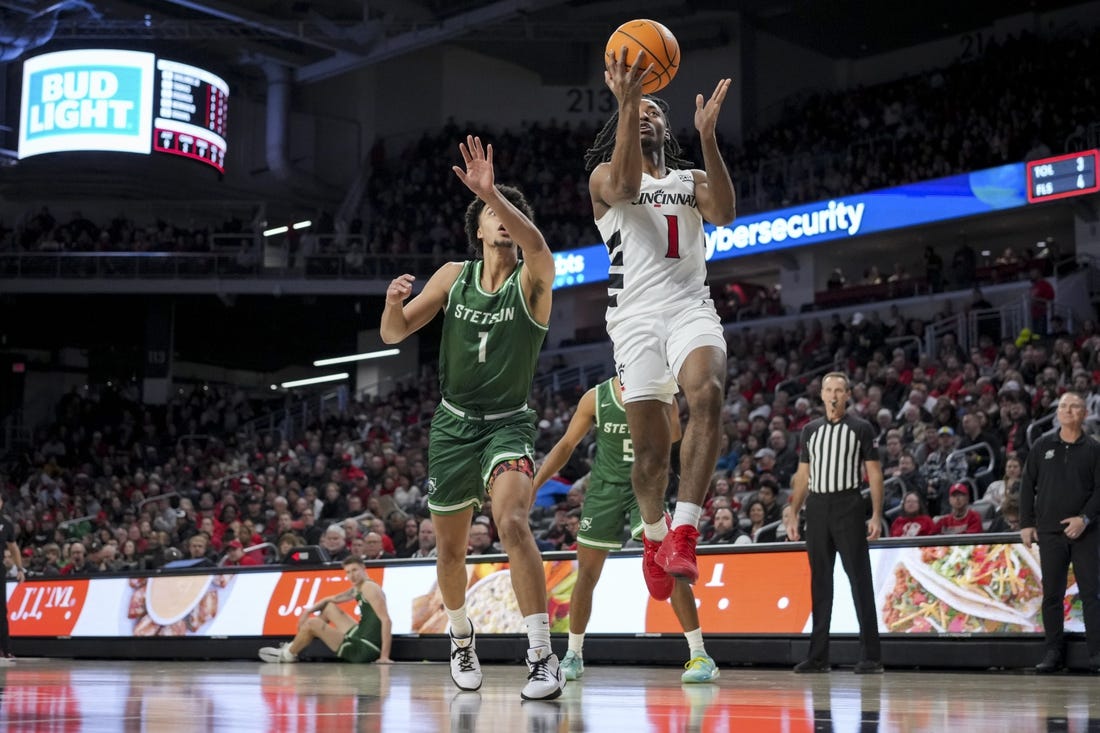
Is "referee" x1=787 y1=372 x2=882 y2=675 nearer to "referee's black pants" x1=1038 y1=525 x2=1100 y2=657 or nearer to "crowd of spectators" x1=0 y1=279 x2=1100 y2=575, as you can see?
"referee's black pants" x1=1038 y1=525 x2=1100 y2=657

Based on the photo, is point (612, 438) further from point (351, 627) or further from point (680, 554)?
point (351, 627)

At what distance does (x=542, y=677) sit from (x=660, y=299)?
165cm

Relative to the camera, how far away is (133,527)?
63.0 ft

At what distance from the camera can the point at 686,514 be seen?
5.11 meters

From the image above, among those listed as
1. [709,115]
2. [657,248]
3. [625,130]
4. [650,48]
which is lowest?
[657,248]

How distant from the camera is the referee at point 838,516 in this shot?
27.3 feet

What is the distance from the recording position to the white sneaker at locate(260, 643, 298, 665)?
38.5 ft

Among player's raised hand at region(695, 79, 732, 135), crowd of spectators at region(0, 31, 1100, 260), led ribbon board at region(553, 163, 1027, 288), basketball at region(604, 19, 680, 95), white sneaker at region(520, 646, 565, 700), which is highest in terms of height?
crowd of spectators at region(0, 31, 1100, 260)

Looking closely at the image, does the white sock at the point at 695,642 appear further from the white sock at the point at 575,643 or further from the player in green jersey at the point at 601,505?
the white sock at the point at 575,643

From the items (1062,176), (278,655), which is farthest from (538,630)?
(1062,176)

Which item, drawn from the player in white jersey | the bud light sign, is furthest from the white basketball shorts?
the bud light sign

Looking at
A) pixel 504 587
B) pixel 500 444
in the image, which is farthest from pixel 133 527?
pixel 500 444

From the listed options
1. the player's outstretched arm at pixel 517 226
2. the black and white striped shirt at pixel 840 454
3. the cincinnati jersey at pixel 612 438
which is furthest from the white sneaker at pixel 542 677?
the black and white striped shirt at pixel 840 454

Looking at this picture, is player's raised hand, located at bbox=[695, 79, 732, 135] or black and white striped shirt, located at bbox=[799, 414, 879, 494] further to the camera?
black and white striped shirt, located at bbox=[799, 414, 879, 494]
